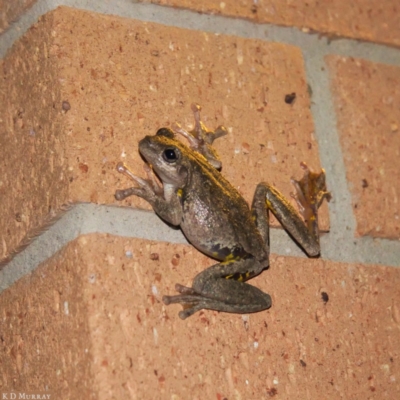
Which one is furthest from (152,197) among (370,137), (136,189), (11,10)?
(370,137)

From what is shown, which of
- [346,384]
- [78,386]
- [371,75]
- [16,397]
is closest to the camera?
[78,386]

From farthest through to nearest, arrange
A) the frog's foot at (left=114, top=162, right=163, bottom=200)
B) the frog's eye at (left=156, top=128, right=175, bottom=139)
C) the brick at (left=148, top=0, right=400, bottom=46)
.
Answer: the brick at (left=148, top=0, right=400, bottom=46) < the frog's eye at (left=156, top=128, right=175, bottom=139) < the frog's foot at (left=114, top=162, right=163, bottom=200)

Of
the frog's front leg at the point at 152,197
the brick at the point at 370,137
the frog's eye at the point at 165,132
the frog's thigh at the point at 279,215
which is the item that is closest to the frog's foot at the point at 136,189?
the frog's front leg at the point at 152,197

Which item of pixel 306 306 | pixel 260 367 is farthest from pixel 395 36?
pixel 260 367

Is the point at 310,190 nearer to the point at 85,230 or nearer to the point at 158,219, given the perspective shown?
the point at 158,219

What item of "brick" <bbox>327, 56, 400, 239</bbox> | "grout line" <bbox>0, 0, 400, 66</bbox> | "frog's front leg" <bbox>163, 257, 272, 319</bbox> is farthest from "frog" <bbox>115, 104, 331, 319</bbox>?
"grout line" <bbox>0, 0, 400, 66</bbox>

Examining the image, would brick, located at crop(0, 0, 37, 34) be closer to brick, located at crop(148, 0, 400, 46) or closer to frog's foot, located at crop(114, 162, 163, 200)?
brick, located at crop(148, 0, 400, 46)

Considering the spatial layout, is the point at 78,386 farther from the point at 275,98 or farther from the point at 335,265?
the point at 275,98
